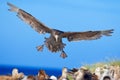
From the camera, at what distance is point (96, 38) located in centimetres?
489

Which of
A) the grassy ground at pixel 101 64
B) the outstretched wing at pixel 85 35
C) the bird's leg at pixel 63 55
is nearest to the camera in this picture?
the bird's leg at pixel 63 55

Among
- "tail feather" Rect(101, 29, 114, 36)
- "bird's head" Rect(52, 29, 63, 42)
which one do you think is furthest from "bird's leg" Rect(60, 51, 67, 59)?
"tail feather" Rect(101, 29, 114, 36)

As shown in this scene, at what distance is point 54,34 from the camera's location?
479cm

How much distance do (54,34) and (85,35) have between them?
13.1 inches

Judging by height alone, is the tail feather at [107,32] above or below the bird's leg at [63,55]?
Result: above

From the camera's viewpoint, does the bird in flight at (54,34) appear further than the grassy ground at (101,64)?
No

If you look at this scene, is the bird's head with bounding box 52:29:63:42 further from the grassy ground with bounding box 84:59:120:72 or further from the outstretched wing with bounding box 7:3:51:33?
the grassy ground with bounding box 84:59:120:72

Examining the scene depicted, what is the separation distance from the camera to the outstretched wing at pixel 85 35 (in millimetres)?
4867

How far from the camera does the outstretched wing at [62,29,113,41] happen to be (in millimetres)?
4867

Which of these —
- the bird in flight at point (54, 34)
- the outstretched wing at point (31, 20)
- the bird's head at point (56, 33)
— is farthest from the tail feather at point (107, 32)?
the outstretched wing at point (31, 20)

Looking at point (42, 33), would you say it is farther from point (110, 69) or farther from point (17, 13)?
point (110, 69)

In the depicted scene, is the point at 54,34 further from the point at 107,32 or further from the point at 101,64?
the point at 101,64

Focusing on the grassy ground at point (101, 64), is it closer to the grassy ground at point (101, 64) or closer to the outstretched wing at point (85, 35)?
the grassy ground at point (101, 64)

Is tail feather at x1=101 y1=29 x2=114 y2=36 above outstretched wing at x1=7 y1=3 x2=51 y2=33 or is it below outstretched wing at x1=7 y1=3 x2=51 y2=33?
below
